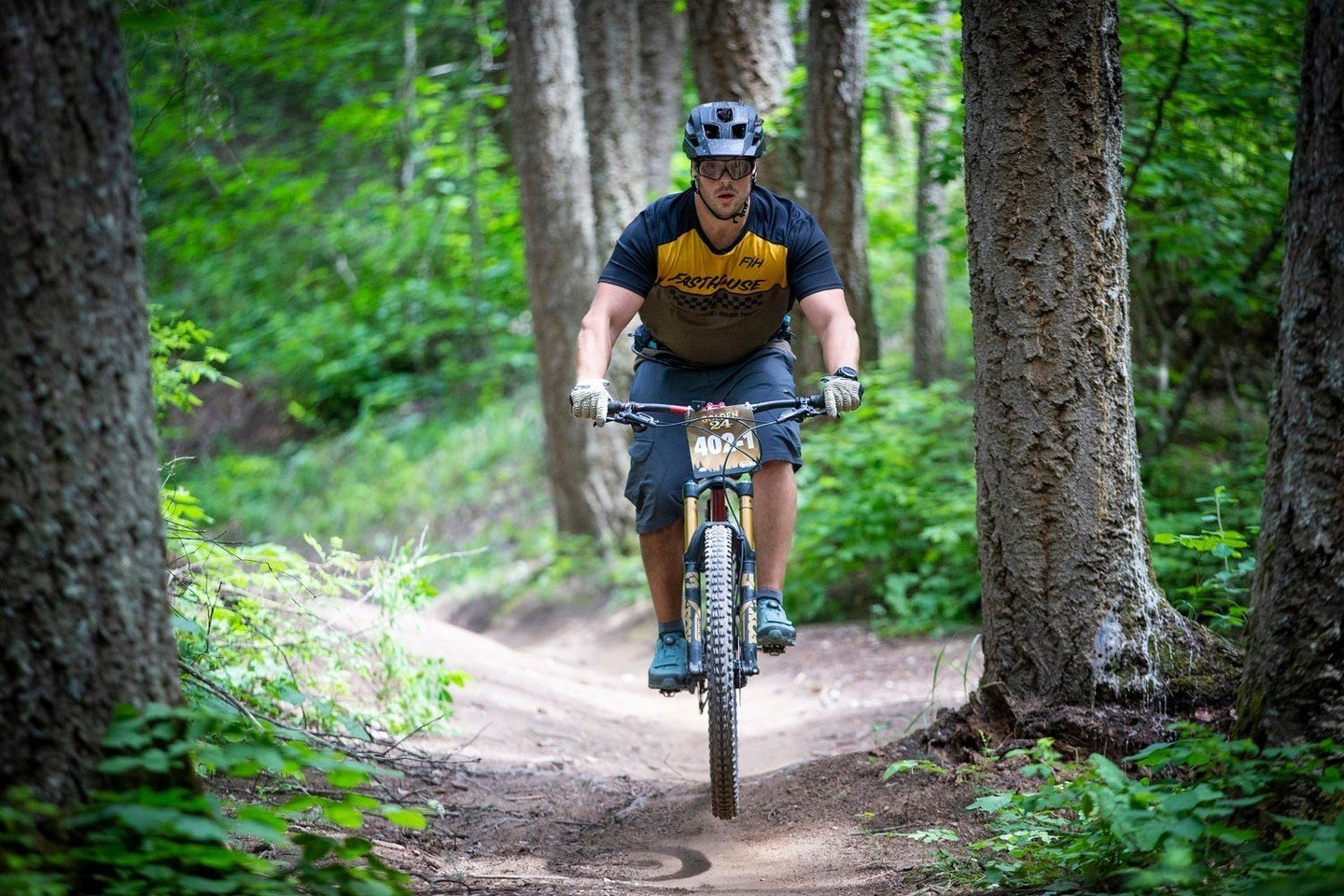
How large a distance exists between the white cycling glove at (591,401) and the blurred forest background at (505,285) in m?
1.76

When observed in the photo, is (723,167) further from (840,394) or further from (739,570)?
(739,570)

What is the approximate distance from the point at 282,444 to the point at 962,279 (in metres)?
11.6

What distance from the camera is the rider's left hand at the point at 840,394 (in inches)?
165

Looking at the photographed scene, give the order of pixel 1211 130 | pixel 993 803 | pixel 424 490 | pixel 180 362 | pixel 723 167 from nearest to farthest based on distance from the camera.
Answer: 1. pixel 993 803
2. pixel 723 167
3. pixel 180 362
4. pixel 1211 130
5. pixel 424 490

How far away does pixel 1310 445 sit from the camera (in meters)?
2.88

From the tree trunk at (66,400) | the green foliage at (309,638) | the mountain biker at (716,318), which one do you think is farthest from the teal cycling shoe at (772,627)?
the tree trunk at (66,400)

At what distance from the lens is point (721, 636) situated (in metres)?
4.15

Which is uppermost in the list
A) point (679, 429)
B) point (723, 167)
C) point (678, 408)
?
point (723, 167)

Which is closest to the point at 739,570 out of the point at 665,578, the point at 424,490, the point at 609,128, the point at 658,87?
the point at 665,578

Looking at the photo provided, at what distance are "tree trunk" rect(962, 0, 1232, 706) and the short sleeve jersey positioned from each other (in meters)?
0.80

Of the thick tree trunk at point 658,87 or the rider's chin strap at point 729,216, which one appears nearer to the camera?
the rider's chin strap at point 729,216

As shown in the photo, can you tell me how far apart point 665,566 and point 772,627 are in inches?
22.8

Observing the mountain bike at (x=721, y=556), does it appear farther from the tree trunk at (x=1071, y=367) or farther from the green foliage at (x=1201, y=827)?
the green foliage at (x=1201, y=827)

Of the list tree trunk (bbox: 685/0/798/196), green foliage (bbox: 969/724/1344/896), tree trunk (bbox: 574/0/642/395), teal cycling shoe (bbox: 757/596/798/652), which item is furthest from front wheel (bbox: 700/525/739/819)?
tree trunk (bbox: 574/0/642/395)
